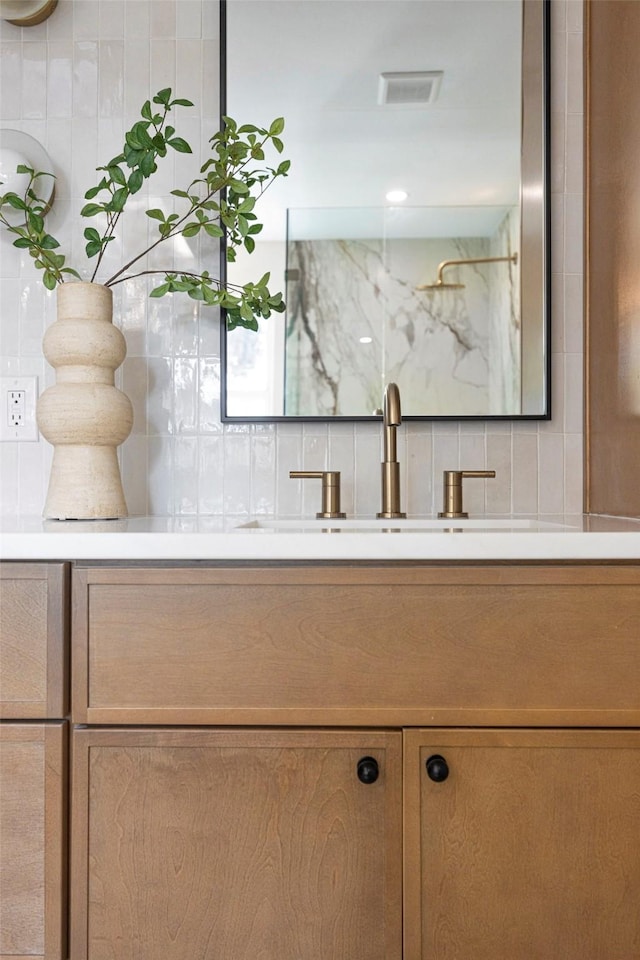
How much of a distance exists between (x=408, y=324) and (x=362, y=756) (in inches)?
33.3

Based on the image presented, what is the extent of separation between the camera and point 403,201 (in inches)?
57.7

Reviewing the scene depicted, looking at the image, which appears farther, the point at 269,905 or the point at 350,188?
the point at 350,188

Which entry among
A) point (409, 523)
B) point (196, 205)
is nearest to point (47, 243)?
point (196, 205)

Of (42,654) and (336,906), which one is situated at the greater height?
(42,654)

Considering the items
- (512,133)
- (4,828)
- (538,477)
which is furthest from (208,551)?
(512,133)

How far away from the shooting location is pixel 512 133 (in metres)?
1.46

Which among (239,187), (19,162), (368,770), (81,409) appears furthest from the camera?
(19,162)

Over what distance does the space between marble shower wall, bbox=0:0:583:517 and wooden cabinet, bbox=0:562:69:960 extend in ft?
1.80

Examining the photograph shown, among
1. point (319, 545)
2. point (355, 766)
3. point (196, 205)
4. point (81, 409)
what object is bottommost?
point (355, 766)

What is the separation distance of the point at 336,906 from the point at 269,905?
0.08m

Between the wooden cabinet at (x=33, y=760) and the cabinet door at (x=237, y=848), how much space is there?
3 cm

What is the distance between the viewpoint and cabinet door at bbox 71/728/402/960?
944mm

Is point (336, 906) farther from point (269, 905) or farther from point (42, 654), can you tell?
point (42, 654)

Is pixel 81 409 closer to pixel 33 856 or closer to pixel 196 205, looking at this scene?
pixel 196 205
